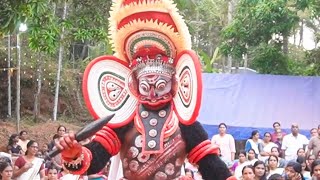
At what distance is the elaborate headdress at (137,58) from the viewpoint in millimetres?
4387

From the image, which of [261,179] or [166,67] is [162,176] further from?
[261,179]

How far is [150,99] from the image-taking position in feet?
14.3

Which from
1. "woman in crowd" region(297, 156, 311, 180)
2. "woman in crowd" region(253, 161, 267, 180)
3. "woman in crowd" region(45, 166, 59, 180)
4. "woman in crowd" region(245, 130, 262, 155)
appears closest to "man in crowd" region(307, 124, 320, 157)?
"woman in crowd" region(297, 156, 311, 180)

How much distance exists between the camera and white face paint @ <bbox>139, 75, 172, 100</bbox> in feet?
14.3

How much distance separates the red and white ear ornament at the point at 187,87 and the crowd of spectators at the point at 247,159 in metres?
0.45

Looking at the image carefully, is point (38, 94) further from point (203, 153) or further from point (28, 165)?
point (203, 153)

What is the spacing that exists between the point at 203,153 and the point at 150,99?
0.50 m

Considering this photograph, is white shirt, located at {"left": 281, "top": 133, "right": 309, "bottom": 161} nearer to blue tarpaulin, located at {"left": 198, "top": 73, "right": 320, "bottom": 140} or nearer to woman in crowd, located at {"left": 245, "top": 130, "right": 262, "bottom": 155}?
woman in crowd, located at {"left": 245, "top": 130, "right": 262, "bottom": 155}

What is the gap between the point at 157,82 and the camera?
4348 millimetres

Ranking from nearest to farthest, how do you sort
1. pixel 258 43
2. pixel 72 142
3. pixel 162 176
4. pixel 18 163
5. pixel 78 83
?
pixel 72 142 → pixel 162 176 → pixel 18 163 → pixel 258 43 → pixel 78 83

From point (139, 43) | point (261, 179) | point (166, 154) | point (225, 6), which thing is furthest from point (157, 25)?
point (225, 6)

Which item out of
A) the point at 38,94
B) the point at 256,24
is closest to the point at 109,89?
the point at 256,24

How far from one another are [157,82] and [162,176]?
613 mm

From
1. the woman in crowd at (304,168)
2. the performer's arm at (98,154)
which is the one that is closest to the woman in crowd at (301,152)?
the woman in crowd at (304,168)
